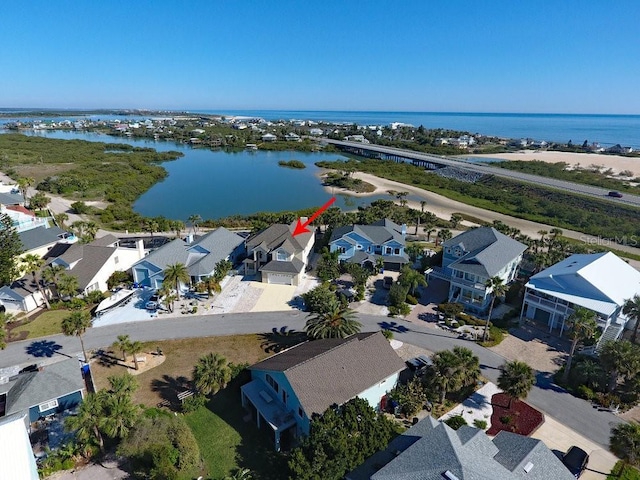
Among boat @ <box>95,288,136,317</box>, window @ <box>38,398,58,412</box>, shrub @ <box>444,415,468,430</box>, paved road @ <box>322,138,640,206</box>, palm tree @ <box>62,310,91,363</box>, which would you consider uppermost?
palm tree @ <box>62,310,91,363</box>

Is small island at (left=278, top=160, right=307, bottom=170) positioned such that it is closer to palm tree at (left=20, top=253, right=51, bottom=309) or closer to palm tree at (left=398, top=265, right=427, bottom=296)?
palm tree at (left=398, top=265, right=427, bottom=296)

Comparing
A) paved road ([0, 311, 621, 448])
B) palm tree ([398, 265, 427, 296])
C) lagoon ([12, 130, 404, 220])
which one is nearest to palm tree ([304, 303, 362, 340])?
paved road ([0, 311, 621, 448])

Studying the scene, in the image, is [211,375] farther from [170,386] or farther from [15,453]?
[15,453]

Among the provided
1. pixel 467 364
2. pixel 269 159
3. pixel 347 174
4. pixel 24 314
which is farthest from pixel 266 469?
pixel 269 159

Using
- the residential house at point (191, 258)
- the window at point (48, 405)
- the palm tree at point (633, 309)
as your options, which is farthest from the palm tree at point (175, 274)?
the palm tree at point (633, 309)

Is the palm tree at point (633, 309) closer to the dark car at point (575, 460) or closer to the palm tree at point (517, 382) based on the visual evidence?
the palm tree at point (517, 382)

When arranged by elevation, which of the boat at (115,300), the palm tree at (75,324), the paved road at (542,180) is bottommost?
the boat at (115,300)
